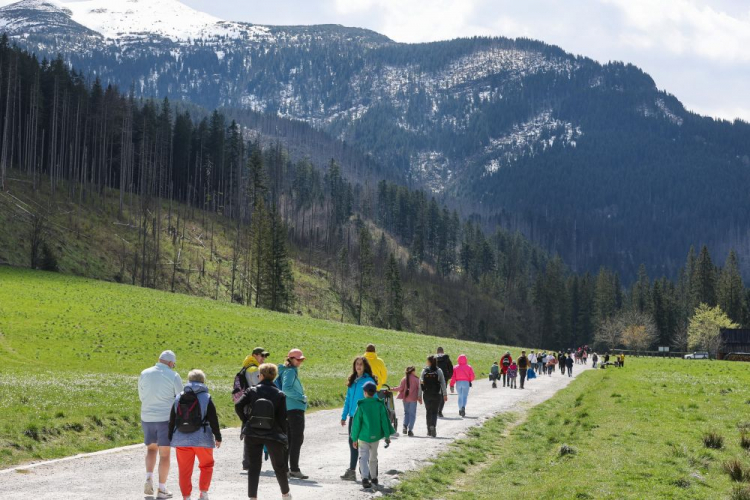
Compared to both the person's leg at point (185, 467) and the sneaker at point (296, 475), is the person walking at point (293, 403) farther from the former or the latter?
the person's leg at point (185, 467)

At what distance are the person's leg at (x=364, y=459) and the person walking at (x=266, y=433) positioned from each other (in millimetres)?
2210

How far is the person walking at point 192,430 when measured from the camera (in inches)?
503

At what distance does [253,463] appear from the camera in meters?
12.7

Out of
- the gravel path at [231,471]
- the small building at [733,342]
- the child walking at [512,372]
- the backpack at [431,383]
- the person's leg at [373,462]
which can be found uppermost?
the backpack at [431,383]

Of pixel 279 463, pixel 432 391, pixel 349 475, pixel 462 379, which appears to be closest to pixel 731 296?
pixel 462 379

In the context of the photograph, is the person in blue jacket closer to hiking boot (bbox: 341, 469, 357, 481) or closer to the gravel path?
hiking boot (bbox: 341, 469, 357, 481)

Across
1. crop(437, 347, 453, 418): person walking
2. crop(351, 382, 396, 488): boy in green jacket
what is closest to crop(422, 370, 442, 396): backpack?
crop(437, 347, 453, 418): person walking

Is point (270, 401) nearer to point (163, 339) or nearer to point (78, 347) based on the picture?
point (78, 347)

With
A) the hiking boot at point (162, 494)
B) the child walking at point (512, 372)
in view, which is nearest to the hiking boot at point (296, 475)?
the hiking boot at point (162, 494)

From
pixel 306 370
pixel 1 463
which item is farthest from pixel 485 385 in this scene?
pixel 1 463

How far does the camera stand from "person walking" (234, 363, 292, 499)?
12742 mm

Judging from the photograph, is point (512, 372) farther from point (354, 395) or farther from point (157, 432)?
point (157, 432)

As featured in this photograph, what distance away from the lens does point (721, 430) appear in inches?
893

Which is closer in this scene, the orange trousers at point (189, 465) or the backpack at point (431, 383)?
the orange trousers at point (189, 465)
